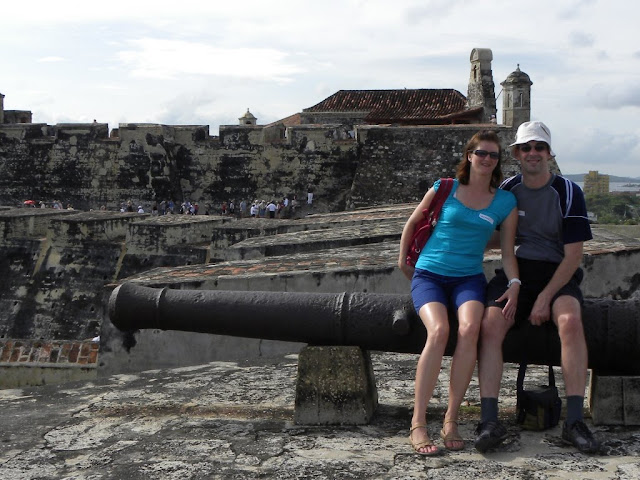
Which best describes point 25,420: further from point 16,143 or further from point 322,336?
point 16,143

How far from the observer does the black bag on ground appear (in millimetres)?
3752

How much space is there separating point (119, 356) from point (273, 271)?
129 cm

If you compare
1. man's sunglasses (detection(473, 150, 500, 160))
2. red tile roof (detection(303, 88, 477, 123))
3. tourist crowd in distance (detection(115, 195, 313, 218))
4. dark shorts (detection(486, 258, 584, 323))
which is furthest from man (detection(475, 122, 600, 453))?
red tile roof (detection(303, 88, 477, 123))

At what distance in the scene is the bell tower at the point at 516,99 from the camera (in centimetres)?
2222

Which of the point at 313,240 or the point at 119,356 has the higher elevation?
the point at 313,240

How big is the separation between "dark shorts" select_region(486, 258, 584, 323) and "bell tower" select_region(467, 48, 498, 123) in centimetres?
2374

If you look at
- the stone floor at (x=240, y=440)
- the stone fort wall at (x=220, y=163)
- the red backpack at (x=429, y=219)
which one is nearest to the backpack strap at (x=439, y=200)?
the red backpack at (x=429, y=219)

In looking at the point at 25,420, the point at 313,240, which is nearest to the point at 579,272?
the point at 25,420

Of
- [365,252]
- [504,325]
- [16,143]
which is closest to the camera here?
[504,325]

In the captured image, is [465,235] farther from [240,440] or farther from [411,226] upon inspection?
[240,440]

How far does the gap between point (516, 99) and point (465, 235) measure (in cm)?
1941

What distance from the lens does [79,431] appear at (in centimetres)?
405

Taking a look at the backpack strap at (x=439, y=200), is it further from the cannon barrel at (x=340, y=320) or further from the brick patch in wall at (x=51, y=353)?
the brick patch in wall at (x=51, y=353)

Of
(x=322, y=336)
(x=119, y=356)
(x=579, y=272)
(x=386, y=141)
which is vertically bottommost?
(x=119, y=356)
